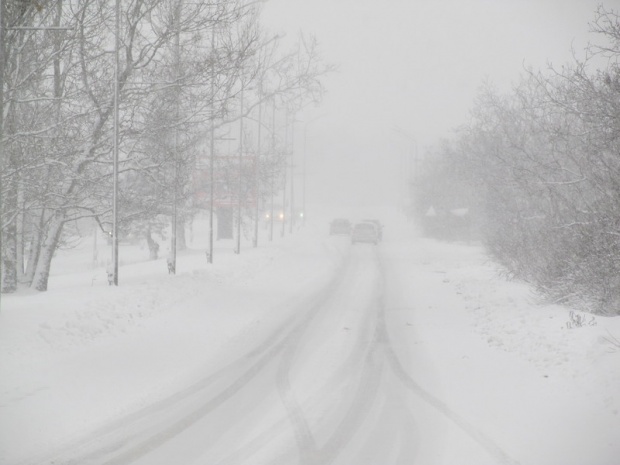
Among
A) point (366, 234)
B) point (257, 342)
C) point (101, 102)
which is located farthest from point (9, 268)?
point (366, 234)

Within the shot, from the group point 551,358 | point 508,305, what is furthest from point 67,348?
point 508,305

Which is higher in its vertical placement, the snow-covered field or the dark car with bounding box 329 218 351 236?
the dark car with bounding box 329 218 351 236

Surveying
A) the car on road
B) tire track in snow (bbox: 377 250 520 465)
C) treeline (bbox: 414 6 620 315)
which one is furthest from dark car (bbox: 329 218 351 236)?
tire track in snow (bbox: 377 250 520 465)

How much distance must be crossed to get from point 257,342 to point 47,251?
6.71 m

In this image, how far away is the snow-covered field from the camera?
21.0 ft

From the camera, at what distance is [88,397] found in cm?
755

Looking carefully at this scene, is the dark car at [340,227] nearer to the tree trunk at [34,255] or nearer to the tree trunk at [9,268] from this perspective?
the tree trunk at [34,255]

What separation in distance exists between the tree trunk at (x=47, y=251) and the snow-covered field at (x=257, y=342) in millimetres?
774

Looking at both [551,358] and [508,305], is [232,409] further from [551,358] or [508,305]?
[508,305]

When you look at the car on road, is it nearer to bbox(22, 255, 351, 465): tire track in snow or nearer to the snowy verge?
the snowy verge

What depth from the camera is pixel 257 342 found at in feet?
37.2

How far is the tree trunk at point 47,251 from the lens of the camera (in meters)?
14.5

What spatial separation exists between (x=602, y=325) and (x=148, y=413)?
721 cm

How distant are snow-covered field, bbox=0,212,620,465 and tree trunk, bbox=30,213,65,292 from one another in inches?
30.5
